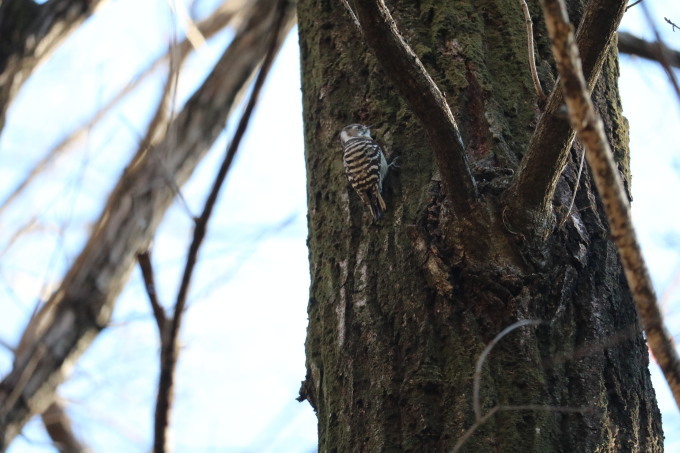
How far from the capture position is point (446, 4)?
2.46 m

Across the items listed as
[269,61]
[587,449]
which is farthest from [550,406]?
[269,61]

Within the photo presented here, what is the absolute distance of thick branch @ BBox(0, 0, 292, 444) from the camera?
159 inches

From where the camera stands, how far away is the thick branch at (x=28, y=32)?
4172 millimetres

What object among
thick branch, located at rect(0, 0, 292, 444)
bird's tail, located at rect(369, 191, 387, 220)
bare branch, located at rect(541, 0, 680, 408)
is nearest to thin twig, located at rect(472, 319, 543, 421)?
bare branch, located at rect(541, 0, 680, 408)

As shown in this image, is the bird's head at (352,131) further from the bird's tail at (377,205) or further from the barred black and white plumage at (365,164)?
the bird's tail at (377,205)

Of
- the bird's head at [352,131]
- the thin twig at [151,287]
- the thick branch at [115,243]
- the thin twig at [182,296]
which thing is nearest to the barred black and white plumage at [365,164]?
the bird's head at [352,131]

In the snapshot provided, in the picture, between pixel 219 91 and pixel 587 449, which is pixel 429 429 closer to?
pixel 587 449

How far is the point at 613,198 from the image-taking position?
1.07 m

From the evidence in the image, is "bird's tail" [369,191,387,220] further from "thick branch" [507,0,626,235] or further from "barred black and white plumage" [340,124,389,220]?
"thick branch" [507,0,626,235]

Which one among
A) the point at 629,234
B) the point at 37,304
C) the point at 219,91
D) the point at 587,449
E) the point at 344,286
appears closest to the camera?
the point at 629,234

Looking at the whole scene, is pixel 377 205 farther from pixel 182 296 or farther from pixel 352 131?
pixel 182 296

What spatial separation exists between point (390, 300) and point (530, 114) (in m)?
0.68

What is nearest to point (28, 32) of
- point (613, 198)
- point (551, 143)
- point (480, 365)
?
point (551, 143)

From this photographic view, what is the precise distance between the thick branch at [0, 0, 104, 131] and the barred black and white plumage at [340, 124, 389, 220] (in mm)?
2362
